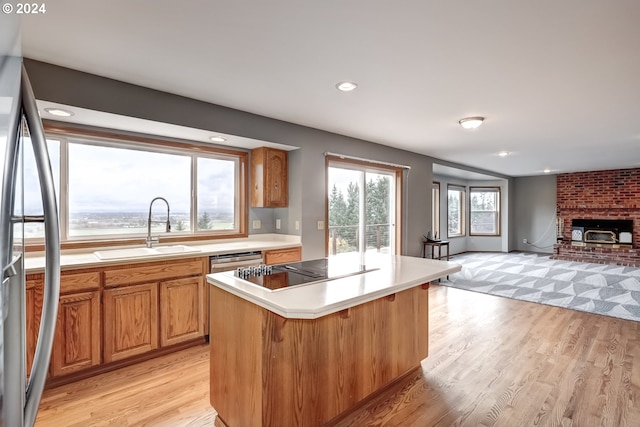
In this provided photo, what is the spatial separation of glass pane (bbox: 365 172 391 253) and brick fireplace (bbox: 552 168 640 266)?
570cm

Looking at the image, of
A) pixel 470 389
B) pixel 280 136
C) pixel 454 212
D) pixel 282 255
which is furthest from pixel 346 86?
pixel 454 212

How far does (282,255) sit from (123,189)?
1.71m

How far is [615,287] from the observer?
517 centimetres

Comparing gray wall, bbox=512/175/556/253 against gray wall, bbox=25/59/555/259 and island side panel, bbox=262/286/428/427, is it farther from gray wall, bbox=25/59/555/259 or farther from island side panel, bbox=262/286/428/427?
island side panel, bbox=262/286/428/427

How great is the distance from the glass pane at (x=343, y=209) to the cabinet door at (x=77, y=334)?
105 inches

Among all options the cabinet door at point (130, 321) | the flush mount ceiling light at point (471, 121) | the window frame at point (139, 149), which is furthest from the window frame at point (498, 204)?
the cabinet door at point (130, 321)

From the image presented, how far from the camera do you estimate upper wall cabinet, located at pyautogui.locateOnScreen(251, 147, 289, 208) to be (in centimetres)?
375

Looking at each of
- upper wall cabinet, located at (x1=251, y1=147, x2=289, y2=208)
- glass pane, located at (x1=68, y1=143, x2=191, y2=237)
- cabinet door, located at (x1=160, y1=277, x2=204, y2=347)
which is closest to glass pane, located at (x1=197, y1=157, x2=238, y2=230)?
glass pane, located at (x1=68, y1=143, x2=191, y2=237)

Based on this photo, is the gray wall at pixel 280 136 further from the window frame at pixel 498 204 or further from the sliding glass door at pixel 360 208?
the window frame at pixel 498 204

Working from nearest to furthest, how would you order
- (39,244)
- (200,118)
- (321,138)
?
(39,244) < (200,118) < (321,138)

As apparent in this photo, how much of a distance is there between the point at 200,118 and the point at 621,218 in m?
9.66

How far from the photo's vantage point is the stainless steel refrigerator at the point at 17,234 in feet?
1.73

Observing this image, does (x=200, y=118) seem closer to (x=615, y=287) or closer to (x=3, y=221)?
(x=3, y=221)

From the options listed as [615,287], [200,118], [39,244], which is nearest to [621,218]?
[615,287]
